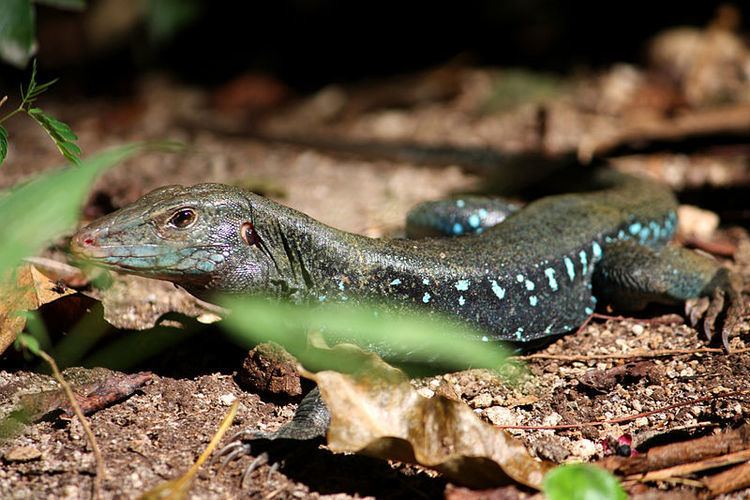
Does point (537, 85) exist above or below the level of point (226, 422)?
above

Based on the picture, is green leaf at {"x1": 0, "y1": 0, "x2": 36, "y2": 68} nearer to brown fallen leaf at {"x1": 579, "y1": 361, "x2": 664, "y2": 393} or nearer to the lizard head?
the lizard head

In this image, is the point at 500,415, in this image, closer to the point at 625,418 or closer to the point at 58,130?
the point at 625,418

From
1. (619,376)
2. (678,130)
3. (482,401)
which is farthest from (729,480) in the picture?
(678,130)

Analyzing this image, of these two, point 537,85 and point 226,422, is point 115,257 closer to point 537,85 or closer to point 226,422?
point 226,422

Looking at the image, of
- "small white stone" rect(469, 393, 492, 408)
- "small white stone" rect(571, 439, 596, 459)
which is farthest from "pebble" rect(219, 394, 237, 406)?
"small white stone" rect(571, 439, 596, 459)

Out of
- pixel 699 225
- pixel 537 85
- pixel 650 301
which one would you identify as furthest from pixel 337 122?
pixel 650 301

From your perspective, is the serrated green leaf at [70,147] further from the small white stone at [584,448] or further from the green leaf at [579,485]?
the small white stone at [584,448]
